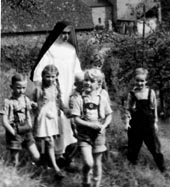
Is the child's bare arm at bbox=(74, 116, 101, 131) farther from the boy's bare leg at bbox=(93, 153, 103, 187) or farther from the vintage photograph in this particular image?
the boy's bare leg at bbox=(93, 153, 103, 187)

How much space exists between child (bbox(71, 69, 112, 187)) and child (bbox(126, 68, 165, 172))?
933mm

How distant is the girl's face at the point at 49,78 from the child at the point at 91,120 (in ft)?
1.50

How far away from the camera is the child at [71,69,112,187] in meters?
5.36

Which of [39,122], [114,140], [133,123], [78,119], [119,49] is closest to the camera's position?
[78,119]

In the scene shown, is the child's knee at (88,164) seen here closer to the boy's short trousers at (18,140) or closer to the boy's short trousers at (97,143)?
the boy's short trousers at (97,143)

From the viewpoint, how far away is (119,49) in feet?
36.2

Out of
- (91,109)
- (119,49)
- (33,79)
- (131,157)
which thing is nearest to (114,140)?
(131,157)

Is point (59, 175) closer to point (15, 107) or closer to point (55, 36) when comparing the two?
point (15, 107)

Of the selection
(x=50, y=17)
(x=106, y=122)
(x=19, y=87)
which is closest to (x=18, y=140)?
(x=19, y=87)

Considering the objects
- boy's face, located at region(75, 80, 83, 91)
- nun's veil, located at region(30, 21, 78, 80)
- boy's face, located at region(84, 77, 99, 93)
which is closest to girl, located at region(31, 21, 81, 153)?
nun's veil, located at region(30, 21, 78, 80)

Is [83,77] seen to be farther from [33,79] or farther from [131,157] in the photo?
[131,157]

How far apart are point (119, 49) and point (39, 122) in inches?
215

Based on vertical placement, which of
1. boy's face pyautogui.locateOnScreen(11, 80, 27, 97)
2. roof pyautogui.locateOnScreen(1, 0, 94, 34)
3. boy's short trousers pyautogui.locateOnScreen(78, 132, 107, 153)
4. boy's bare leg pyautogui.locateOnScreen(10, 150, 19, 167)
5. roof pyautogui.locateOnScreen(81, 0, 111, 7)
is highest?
roof pyautogui.locateOnScreen(81, 0, 111, 7)

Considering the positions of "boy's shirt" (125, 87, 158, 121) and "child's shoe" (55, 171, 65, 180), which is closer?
"child's shoe" (55, 171, 65, 180)
